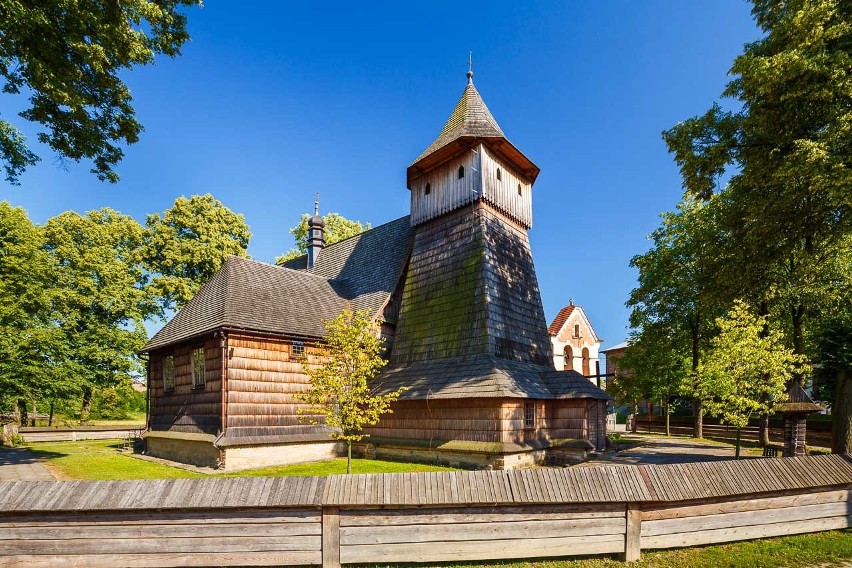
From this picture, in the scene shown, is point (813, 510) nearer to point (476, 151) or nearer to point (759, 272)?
point (759, 272)

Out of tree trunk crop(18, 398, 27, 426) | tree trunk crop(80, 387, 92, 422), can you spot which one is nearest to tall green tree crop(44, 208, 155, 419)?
tree trunk crop(80, 387, 92, 422)

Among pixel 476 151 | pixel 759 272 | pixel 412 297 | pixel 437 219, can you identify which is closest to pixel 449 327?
pixel 412 297

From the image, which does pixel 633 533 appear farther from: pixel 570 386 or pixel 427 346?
pixel 427 346

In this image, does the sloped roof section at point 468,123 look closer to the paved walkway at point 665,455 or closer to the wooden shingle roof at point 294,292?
the wooden shingle roof at point 294,292

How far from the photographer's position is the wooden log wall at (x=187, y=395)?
57.0 feet

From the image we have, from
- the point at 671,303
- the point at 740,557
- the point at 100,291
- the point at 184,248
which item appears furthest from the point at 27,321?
the point at 671,303

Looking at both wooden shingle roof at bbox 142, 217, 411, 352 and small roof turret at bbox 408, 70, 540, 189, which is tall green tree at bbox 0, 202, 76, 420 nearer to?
wooden shingle roof at bbox 142, 217, 411, 352

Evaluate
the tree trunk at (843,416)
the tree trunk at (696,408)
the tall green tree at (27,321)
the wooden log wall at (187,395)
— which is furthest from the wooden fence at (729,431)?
the tall green tree at (27,321)

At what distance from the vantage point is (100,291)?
34.4 metres

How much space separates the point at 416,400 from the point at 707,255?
1337 cm

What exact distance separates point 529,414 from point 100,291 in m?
34.4

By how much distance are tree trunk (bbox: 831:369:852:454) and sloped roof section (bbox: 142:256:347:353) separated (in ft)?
55.6

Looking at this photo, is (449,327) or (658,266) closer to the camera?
(449,327)

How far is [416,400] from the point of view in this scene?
1825 centimetres
